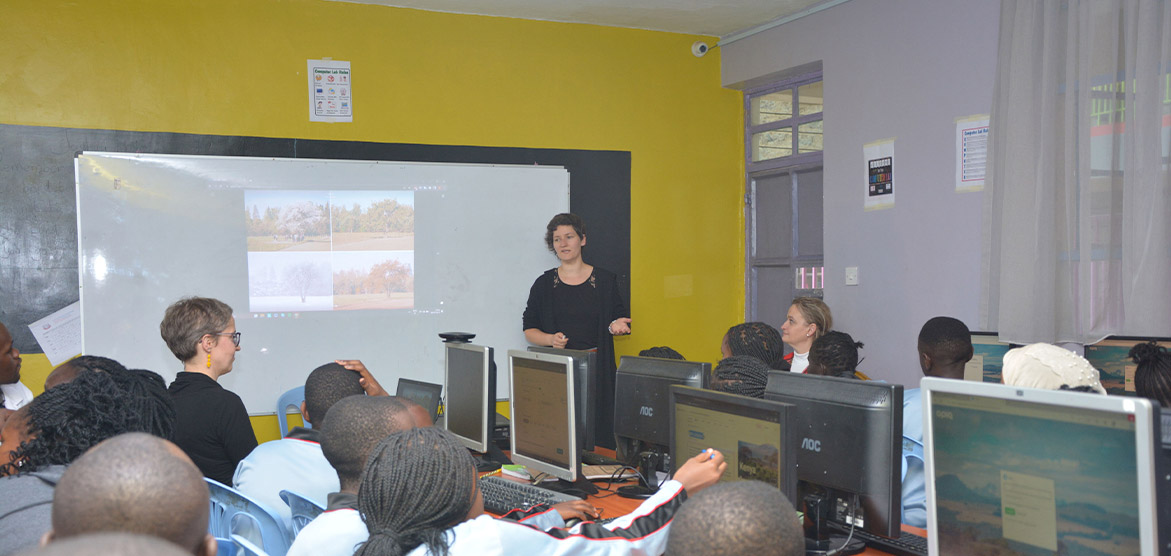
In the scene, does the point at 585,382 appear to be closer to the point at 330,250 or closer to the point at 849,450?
the point at 849,450

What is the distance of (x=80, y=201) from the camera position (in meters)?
4.30

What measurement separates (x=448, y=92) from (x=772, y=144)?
2.15 meters

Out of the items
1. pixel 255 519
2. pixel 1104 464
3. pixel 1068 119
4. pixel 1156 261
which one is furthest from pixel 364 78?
pixel 1104 464

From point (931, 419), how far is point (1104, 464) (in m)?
0.32

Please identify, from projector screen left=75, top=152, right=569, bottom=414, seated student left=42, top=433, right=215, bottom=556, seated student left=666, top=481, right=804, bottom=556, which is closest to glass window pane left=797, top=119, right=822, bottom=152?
projector screen left=75, top=152, right=569, bottom=414

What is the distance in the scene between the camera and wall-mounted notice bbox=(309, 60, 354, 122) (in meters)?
4.74

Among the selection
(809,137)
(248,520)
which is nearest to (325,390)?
(248,520)

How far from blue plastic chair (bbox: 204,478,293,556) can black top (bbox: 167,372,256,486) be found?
16.9 inches

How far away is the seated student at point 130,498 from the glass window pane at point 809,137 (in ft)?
15.6

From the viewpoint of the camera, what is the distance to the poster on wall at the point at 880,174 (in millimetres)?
4625

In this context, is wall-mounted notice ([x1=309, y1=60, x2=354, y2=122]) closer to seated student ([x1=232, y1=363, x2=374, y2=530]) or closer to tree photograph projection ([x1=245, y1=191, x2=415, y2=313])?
tree photograph projection ([x1=245, y1=191, x2=415, y2=313])

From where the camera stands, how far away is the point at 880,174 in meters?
4.69

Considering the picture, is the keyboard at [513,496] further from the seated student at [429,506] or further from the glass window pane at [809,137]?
the glass window pane at [809,137]

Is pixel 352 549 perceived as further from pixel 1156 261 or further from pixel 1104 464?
pixel 1156 261
